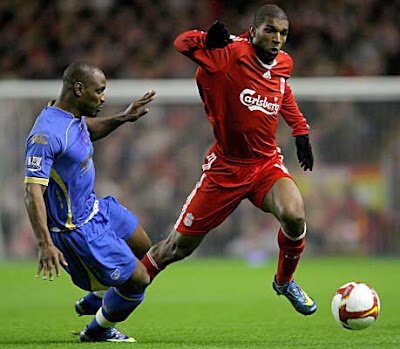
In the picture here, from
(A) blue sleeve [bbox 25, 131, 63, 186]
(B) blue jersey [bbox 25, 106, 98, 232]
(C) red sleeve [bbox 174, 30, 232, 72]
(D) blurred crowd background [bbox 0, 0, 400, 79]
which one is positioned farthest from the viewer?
(D) blurred crowd background [bbox 0, 0, 400, 79]

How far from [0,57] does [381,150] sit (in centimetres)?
729

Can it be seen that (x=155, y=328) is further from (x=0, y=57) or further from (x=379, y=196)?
(x=0, y=57)

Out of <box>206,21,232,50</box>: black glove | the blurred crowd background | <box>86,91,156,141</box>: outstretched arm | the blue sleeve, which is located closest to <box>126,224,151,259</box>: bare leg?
<box>86,91,156,141</box>: outstretched arm

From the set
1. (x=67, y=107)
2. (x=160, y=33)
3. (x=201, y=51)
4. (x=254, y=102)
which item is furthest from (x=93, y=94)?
(x=160, y=33)

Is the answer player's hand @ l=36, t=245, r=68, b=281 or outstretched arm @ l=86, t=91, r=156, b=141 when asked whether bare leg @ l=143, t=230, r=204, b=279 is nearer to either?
outstretched arm @ l=86, t=91, r=156, b=141

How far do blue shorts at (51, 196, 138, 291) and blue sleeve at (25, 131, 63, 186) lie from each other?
1.90 ft

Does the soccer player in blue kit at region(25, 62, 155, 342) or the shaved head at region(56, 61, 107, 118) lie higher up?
the shaved head at region(56, 61, 107, 118)

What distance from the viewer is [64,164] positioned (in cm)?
664

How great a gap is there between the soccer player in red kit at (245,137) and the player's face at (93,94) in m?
1.06

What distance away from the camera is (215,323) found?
328 inches

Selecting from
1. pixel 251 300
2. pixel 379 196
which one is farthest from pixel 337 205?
pixel 251 300

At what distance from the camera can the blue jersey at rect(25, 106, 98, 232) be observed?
644 centimetres

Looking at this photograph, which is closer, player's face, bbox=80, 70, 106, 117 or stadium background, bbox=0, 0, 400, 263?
player's face, bbox=80, 70, 106, 117

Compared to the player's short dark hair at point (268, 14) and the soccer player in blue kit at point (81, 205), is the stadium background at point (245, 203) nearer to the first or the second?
the player's short dark hair at point (268, 14)
